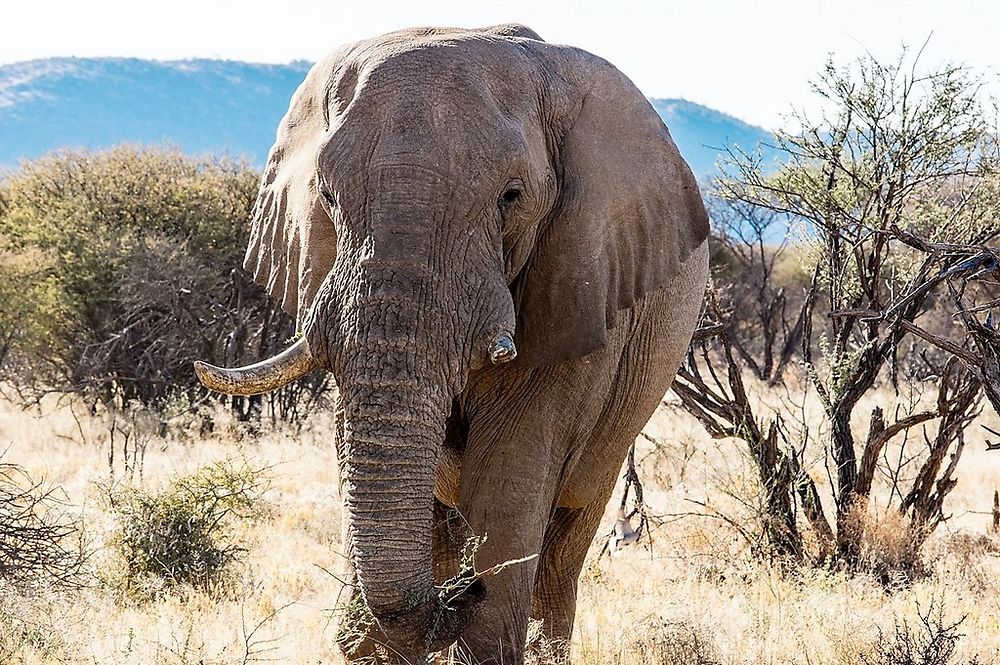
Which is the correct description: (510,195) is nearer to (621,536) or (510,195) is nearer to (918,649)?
(918,649)

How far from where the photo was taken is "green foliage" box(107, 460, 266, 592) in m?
6.91

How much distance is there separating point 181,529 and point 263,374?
132 inches

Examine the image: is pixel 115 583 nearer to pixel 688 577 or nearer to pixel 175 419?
pixel 688 577

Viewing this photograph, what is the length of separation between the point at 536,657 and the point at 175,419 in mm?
8210

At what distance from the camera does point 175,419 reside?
502 inches

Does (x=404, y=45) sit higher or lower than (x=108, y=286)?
higher

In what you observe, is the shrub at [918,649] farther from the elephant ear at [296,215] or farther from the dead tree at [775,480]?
the elephant ear at [296,215]

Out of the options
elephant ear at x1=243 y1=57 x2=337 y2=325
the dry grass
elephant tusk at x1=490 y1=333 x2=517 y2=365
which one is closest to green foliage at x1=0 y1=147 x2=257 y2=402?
the dry grass

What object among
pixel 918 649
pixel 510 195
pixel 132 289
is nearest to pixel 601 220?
pixel 510 195

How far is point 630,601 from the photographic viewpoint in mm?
6699

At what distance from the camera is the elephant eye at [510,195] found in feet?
13.3

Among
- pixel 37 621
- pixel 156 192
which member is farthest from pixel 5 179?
pixel 37 621

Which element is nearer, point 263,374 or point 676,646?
point 263,374

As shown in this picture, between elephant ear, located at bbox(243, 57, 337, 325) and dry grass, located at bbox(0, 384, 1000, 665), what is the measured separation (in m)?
1.04
